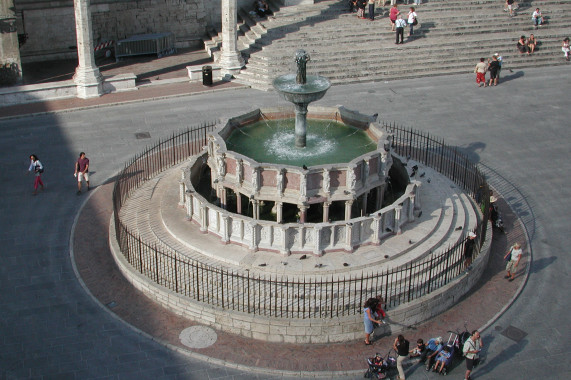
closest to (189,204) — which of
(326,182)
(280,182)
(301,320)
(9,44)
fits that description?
(280,182)

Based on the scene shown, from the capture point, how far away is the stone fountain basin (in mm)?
22312

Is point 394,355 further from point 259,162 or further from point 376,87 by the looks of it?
point 376,87

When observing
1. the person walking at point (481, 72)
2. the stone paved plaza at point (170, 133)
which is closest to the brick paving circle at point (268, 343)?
the stone paved plaza at point (170, 133)

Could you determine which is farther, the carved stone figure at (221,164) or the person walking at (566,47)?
the person walking at (566,47)

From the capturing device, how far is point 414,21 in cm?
3912

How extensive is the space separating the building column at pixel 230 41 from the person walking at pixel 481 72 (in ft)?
35.8

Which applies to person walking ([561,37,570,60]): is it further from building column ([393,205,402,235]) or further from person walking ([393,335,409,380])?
person walking ([393,335,409,380])

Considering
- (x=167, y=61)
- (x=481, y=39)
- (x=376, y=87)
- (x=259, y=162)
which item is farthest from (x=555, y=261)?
(x=167, y=61)

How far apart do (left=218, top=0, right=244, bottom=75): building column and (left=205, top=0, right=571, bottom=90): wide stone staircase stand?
1.74 ft

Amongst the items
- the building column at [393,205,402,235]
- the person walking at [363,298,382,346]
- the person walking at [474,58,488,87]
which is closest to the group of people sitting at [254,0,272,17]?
the person walking at [474,58,488,87]

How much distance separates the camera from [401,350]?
57.7ft

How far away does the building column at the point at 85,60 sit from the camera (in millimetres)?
34062

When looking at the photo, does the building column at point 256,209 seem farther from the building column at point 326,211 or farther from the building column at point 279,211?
the building column at point 326,211

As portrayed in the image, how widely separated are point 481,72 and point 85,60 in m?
17.7
